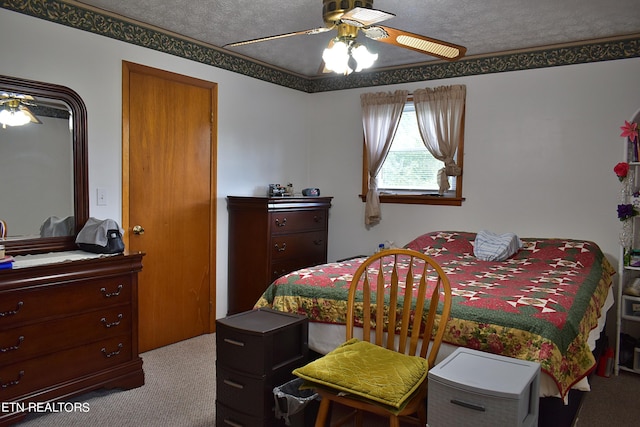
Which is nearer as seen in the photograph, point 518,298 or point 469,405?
point 469,405

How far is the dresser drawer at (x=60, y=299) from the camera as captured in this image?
2422 mm

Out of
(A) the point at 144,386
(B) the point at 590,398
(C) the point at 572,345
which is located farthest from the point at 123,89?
(B) the point at 590,398

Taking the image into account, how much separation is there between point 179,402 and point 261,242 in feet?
5.16

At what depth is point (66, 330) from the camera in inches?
104

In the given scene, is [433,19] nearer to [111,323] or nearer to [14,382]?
[111,323]

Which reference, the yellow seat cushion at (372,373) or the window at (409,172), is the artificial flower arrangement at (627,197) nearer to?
the window at (409,172)

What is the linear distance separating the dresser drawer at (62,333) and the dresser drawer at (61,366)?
4 centimetres

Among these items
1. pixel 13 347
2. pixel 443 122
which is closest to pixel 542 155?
pixel 443 122

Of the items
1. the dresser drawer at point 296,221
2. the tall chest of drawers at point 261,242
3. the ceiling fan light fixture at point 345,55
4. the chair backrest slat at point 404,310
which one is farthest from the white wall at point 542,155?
the ceiling fan light fixture at point 345,55

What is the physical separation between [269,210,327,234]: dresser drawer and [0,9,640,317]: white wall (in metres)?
0.36

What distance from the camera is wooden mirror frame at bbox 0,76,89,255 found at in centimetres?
286

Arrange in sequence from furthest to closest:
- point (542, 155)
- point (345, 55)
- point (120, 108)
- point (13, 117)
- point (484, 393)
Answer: point (542, 155), point (120, 108), point (13, 117), point (345, 55), point (484, 393)

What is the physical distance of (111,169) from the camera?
10.9 ft

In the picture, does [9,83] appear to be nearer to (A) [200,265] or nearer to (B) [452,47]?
(A) [200,265]
